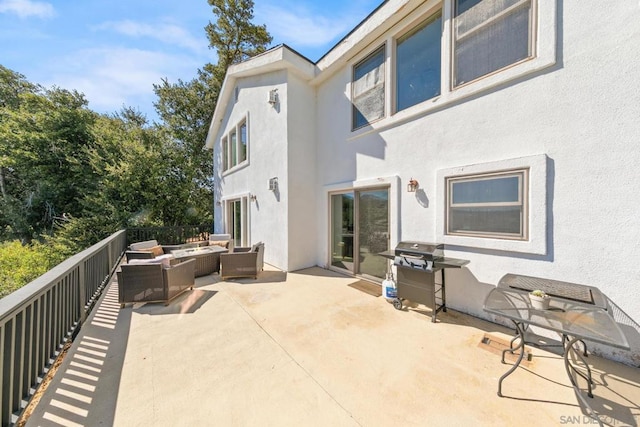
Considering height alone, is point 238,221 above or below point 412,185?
below

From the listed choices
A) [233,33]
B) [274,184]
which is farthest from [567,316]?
[233,33]

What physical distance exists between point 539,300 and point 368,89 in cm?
497

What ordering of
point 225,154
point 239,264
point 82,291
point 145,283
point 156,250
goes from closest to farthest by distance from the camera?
point 82,291 → point 145,283 → point 239,264 → point 156,250 → point 225,154

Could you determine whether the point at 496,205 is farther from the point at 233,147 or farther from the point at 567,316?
the point at 233,147

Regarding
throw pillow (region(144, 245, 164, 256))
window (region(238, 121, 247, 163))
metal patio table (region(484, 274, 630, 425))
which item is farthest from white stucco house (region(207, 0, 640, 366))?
throw pillow (region(144, 245, 164, 256))

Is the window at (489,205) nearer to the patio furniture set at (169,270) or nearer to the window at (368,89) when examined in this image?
the window at (368,89)

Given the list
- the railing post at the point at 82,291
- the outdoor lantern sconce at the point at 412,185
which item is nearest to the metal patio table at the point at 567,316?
the outdoor lantern sconce at the point at 412,185

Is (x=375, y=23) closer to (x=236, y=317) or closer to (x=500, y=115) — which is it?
(x=500, y=115)

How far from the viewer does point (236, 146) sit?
9.52 metres

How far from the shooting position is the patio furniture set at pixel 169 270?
4.02m

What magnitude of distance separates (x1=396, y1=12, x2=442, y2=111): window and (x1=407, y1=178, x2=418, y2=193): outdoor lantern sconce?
60.9 inches

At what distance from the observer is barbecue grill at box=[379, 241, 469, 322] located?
3.49 m

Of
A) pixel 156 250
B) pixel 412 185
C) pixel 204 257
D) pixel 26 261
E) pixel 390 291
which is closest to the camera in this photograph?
pixel 390 291

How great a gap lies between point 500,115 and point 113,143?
17.3 meters
